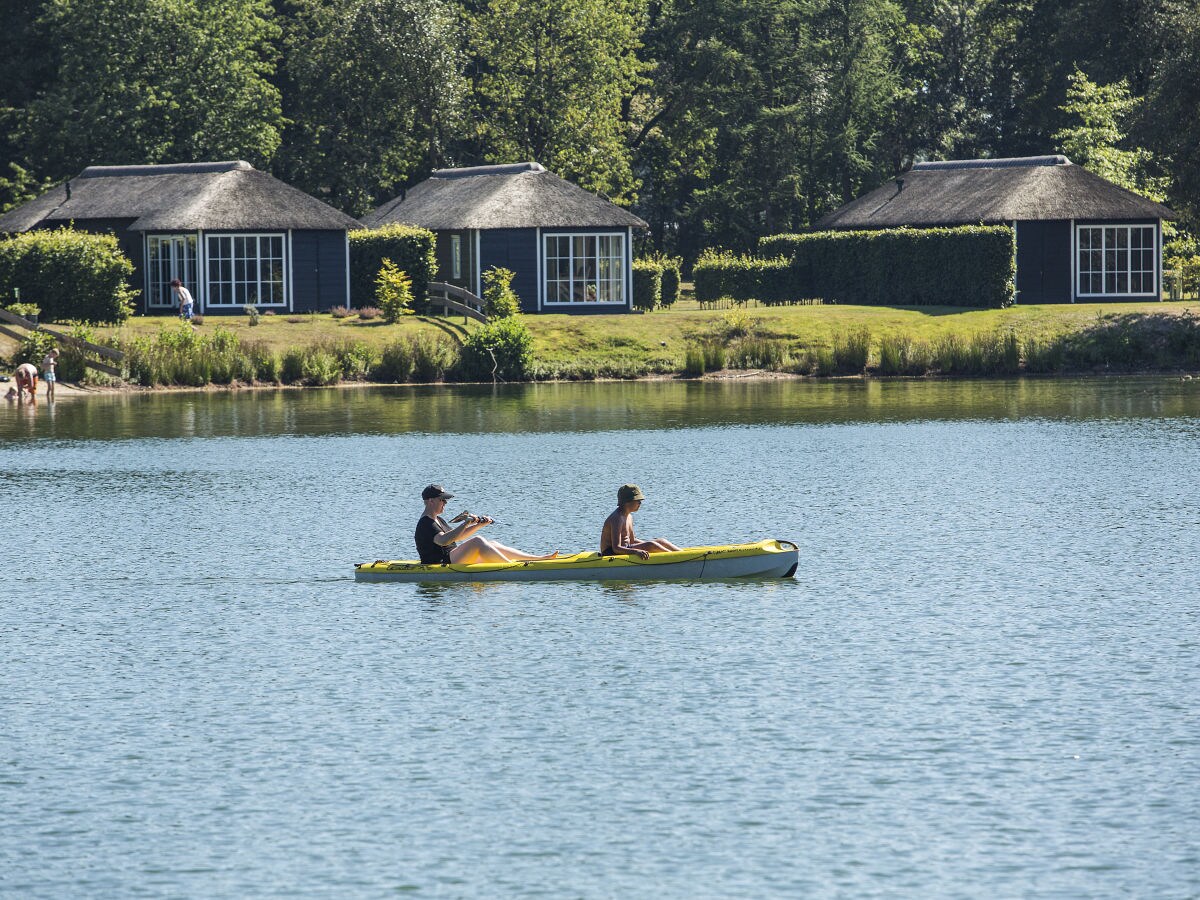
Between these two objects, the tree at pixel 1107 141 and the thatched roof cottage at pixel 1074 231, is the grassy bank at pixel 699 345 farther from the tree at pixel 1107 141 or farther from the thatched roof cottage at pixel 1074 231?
the tree at pixel 1107 141

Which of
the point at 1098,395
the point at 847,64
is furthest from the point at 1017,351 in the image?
the point at 847,64

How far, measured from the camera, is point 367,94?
85188mm

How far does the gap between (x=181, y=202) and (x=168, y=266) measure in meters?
2.49

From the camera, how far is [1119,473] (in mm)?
39000

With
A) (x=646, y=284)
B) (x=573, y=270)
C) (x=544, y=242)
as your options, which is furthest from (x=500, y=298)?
(x=646, y=284)

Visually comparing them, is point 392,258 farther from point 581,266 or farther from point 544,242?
point 581,266

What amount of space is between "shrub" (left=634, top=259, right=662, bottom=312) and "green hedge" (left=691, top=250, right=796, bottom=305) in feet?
8.72

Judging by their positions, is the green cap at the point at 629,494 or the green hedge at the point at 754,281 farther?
the green hedge at the point at 754,281

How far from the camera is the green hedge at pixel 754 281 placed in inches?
3125

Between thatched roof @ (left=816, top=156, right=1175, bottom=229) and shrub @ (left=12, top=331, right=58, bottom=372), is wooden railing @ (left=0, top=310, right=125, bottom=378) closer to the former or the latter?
shrub @ (left=12, top=331, right=58, bottom=372)

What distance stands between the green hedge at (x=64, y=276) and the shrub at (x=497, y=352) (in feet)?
41.2

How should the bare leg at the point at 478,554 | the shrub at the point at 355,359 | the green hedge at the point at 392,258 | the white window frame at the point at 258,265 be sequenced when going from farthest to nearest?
the green hedge at the point at 392,258
the white window frame at the point at 258,265
the shrub at the point at 355,359
the bare leg at the point at 478,554

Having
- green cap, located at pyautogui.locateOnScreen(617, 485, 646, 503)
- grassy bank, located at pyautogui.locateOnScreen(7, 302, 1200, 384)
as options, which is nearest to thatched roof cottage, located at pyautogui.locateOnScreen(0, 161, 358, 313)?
grassy bank, located at pyautogui.locateOnScreen(7, 302, 1200, 384)

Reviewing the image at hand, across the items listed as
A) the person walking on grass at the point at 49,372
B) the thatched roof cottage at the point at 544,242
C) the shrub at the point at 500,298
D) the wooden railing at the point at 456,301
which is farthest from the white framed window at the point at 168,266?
the shrub at the point at 500,298
